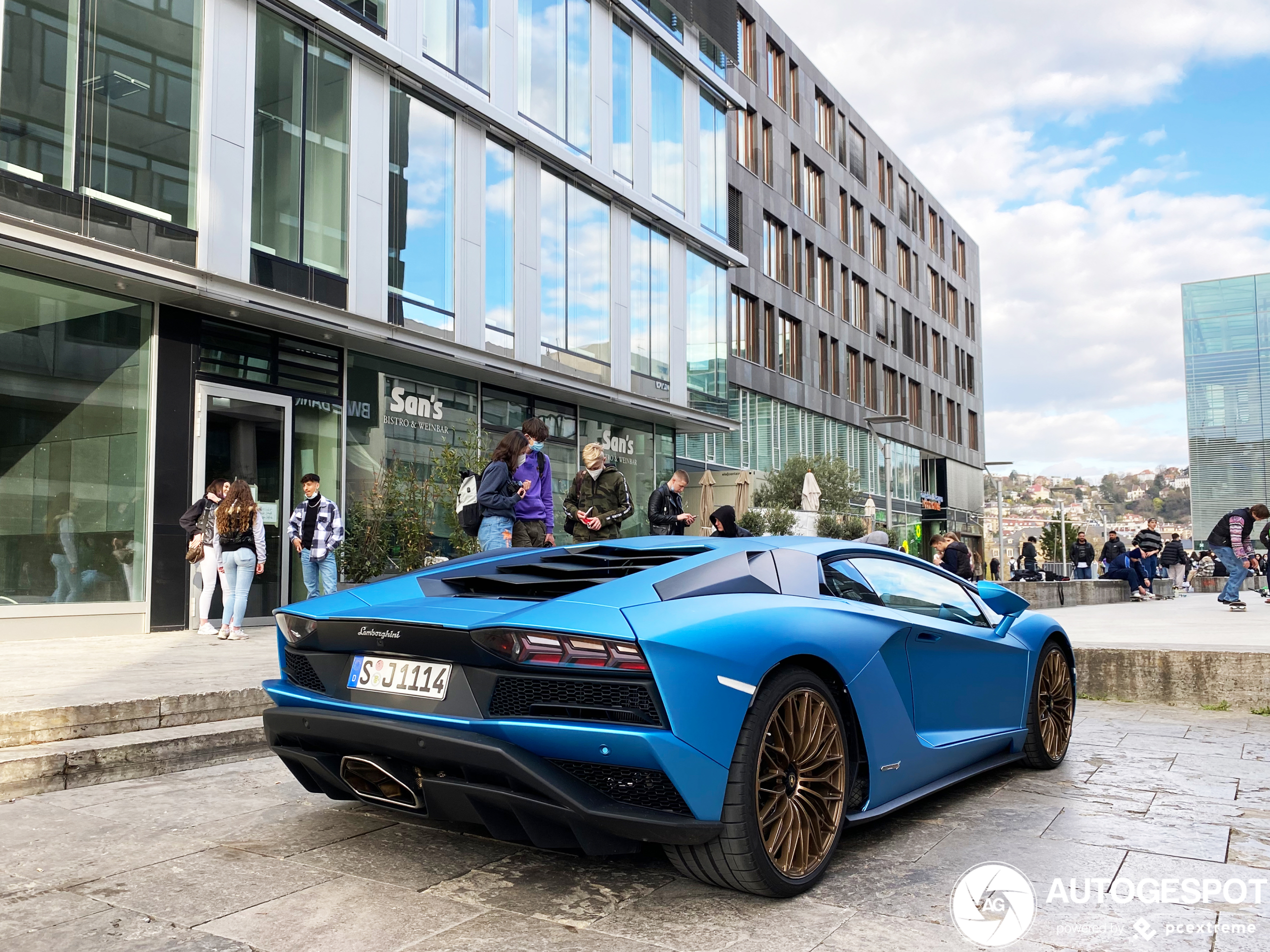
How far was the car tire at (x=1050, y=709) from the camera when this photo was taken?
5.21 meters

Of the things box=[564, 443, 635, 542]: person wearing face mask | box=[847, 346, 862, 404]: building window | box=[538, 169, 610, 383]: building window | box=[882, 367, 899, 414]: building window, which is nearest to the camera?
box=[564, 443, 635, 542]: person wearing face mask

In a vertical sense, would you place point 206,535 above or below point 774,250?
below

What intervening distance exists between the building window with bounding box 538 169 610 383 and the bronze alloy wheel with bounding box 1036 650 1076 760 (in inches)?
506

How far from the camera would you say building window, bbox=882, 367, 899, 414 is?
44.8m

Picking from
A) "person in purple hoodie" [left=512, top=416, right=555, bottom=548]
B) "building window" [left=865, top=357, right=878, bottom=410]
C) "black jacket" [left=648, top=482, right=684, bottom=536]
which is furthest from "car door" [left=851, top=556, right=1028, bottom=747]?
"building window" [left=865, top=357, right=878, bottom=410]

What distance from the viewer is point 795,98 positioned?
1442 inches

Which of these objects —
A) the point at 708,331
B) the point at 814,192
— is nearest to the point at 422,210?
the point at 708,331

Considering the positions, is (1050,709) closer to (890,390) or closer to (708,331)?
(708,331)

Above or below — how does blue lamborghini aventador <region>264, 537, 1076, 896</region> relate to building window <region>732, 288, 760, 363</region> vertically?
below

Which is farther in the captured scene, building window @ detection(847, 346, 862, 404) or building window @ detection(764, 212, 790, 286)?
building window @ detection(847, 346, 862, 404)

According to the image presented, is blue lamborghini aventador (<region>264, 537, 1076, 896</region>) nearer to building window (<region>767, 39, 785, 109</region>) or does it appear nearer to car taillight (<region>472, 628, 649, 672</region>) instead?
car taillight (<region>472, 628, 649, 672</region>)

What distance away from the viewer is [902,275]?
156ft

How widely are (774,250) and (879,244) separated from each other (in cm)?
1178

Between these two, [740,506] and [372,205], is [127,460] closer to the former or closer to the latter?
[372,205]
